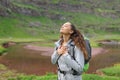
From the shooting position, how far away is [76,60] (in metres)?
10.8

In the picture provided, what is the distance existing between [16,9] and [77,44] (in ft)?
556

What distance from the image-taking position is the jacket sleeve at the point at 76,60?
1068 cm

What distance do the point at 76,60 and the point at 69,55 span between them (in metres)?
0.28

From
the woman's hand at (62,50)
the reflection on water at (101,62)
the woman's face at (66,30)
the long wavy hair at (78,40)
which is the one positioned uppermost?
the woman's face at (66,30)

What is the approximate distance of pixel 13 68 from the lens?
50.0 meters

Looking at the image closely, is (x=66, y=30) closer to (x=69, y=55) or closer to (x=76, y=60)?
(x=69, y=55)

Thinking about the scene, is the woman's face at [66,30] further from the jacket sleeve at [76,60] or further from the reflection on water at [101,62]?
the reflection on water at [101,62]

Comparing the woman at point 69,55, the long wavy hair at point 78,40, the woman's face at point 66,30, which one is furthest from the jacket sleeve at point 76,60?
the woman's face at point 66,30

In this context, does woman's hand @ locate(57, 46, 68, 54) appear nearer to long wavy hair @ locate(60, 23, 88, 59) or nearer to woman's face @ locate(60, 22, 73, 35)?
long wavy hair @ locate(60, 23, 88, 59)

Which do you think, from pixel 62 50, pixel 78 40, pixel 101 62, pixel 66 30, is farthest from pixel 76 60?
pixel 101 62

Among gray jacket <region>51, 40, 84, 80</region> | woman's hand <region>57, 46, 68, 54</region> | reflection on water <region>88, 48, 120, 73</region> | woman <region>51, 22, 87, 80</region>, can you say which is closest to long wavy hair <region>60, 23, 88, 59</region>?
woman <region>51, 22, 87, 80</region>

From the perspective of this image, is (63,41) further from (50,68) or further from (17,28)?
(17,28)

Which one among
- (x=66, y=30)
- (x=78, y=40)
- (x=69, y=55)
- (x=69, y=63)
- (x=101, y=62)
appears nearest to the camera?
(x=69, y=63)

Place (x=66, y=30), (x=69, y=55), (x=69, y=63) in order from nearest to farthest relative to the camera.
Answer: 1. (x=69, y=63)
2. (x=69, y=55)
3. (x=66, y=30)
